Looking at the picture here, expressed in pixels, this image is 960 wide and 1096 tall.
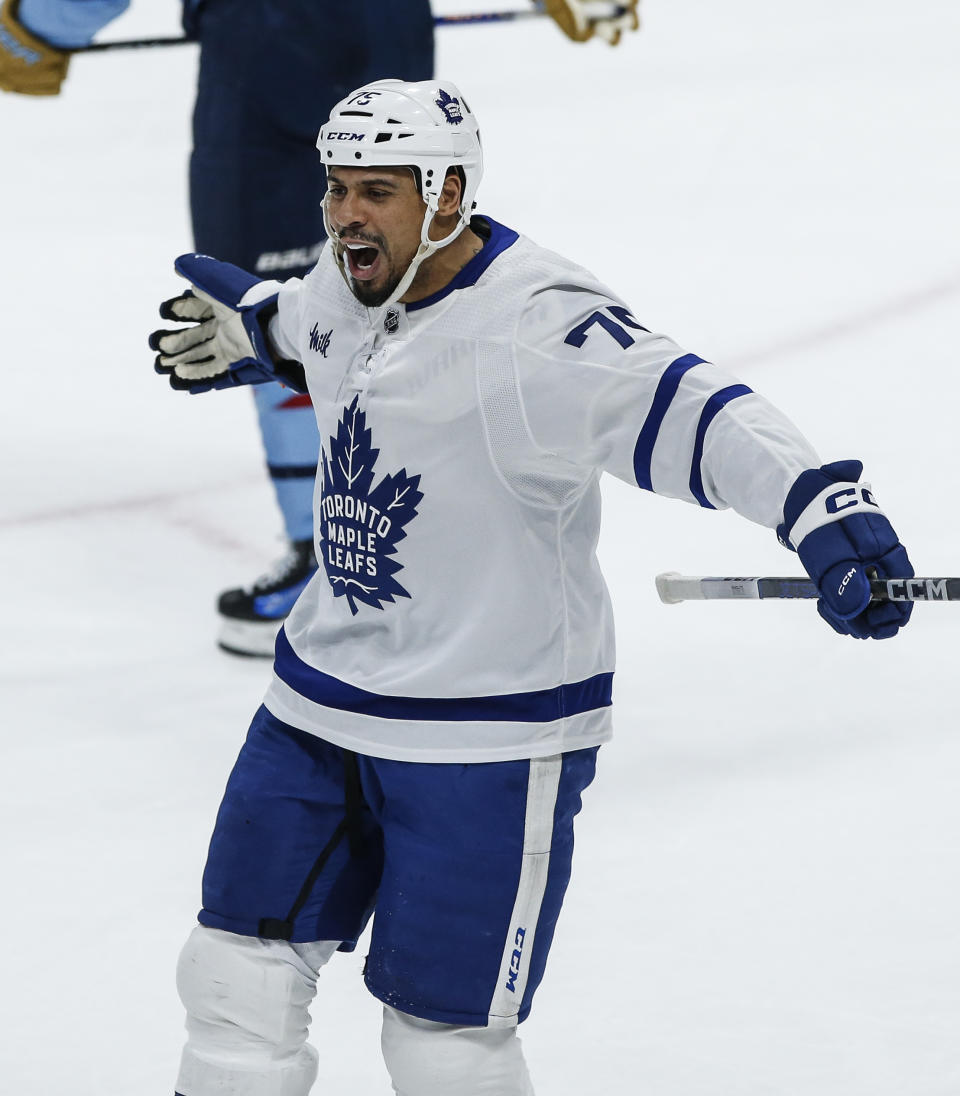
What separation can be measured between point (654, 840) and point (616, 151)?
4038 mm

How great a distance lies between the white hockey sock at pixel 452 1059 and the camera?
1.95 metres

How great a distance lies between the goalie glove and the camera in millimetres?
3844

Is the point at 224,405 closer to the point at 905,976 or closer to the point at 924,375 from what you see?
the point at 924,375

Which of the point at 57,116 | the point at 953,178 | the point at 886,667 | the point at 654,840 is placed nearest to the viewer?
the point at 654,840

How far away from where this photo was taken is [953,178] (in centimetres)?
633

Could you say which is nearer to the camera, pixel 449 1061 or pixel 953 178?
pixel 449 1061

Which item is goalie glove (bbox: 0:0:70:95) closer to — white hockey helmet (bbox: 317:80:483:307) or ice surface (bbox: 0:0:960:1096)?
ice surface (bbox: 0:0:960:1096)

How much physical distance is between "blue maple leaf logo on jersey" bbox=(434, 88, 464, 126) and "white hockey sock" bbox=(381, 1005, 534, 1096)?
0.89 m

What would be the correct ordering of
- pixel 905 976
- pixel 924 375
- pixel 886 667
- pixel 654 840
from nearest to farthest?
1. pixel 905 976
2. pixel 654 840
3. pixel 886 667
4. pixel 924 375

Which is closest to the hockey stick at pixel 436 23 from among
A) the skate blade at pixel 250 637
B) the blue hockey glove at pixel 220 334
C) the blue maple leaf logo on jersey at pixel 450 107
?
the skate blade at pixel 250 637

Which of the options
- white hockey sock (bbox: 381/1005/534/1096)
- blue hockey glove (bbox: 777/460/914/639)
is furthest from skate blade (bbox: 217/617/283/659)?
blue hockey glove (bbox: 777/460/914/639)

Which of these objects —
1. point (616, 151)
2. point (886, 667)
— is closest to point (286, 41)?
point (886, 667)

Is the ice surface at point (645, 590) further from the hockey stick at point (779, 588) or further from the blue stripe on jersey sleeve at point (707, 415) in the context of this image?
the blue stripe on jersey sleeve at point (707, 415)

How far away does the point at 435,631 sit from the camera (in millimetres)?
1987
